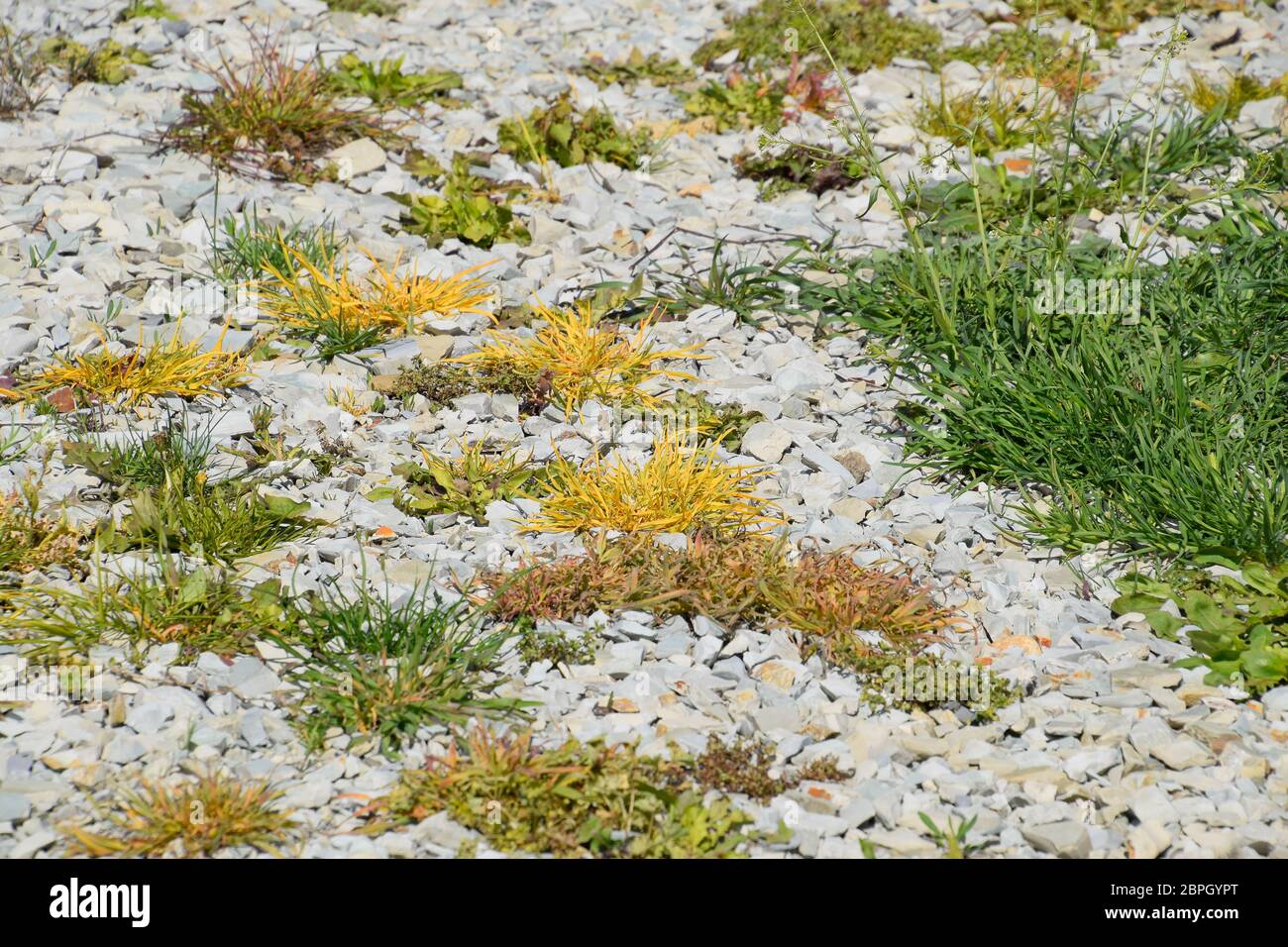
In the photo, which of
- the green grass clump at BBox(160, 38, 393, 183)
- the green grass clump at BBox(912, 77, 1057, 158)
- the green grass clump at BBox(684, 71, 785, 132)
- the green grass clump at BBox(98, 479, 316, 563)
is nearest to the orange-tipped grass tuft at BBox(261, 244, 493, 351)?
the green grass clump at BBox(160, 38, 393, 183)

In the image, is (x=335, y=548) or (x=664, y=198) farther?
(x=664, y=198)

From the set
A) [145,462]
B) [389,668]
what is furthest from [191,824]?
[145,462]

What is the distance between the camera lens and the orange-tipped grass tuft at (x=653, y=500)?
15.2 ft

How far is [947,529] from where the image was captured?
4738mm

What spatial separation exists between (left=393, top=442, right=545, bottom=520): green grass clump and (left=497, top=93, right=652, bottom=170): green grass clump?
2922 millimetres

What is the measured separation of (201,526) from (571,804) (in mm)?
1764

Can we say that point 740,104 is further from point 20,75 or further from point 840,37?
point 20,75

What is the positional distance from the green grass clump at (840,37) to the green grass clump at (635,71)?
22cm

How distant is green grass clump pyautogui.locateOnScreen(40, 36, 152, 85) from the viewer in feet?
25.4

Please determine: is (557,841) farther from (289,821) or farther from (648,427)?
(648,427)

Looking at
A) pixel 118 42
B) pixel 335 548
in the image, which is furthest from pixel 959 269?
pixel 118 42

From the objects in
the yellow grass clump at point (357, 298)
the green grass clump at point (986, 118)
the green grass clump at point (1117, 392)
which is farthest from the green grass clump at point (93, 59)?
the green grass clump at point (1117, 392)

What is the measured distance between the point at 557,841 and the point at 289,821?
0.71 metres

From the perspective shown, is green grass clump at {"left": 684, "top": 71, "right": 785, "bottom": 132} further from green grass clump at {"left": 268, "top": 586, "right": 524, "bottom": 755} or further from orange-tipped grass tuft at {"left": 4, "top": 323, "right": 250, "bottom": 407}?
green grass clump at {"left": 268, "top": 586, "right": 524, "bottom": 755}
